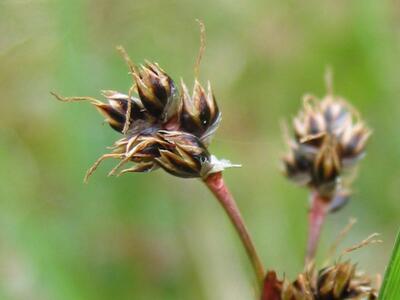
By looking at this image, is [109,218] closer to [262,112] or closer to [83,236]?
[83,236]


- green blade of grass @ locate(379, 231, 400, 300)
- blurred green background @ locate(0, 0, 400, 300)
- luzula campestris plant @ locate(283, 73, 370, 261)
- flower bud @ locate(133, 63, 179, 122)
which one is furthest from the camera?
blurred green background @ locate(0, 0, 400, 300)

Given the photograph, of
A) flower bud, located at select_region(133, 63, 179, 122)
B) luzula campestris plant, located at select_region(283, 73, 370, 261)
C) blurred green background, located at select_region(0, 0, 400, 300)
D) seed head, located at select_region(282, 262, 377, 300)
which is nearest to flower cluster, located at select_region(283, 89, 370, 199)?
luzula campestris plant, located at select_region(283, 73, 370, 261)

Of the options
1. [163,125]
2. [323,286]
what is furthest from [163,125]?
[323,286]

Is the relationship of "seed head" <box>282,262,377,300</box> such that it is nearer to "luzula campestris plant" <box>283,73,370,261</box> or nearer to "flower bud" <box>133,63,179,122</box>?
"luzula campestris plant" <box>283,73,370,261</box>

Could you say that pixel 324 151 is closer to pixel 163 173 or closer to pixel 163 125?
pixel 163 125

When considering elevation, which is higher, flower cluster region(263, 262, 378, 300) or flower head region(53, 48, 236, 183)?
flower head region(53, 48, 236, 183)

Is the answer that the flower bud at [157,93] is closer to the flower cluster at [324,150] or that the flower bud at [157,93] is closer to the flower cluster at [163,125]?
the flower cluster at [163,125]

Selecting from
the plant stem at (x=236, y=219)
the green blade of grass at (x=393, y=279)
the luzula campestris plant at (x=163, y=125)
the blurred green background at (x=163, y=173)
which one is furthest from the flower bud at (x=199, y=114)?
the blurred green background at (x=163, y=173)
